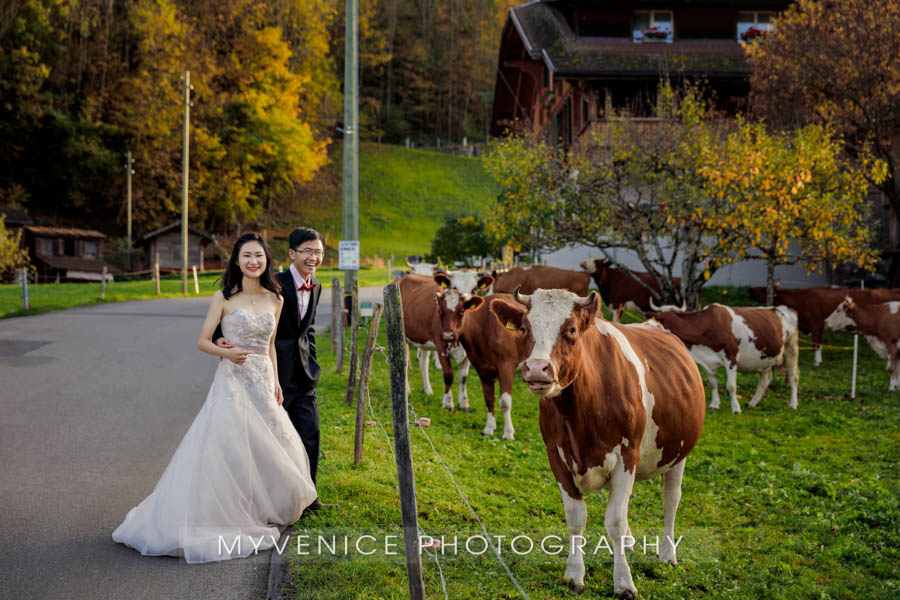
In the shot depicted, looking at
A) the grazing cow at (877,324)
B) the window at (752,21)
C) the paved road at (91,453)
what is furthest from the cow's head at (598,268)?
the window at (752,21)

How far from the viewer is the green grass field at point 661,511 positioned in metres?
5.13

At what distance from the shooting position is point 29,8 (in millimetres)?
42469

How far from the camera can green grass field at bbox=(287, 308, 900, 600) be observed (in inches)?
202

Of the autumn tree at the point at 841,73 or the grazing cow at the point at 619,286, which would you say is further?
the grazing cow at the point at 619,286

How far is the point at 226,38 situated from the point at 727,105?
3458cm

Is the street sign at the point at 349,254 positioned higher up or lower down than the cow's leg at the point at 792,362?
higher up

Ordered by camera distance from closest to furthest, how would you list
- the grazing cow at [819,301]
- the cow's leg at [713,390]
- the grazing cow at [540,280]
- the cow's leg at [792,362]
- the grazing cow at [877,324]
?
the cow's leg at [713,390]
the cow's leg at [792,362]
the grazing cow at [877,324]
the grazing cow at [819,301]
the grazing cow at [540,280]

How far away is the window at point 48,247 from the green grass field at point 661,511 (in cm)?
3340

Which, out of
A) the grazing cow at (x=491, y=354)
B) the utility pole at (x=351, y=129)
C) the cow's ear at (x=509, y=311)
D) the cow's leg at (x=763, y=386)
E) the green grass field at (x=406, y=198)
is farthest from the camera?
the green grass field at (x=406, y=198)

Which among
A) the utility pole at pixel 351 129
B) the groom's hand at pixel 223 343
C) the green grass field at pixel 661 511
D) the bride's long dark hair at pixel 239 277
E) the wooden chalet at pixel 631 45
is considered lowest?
the green grass field at pixel 661 511

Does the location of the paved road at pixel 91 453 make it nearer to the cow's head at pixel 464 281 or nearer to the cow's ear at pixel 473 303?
the cow's ear at pixel 473 303

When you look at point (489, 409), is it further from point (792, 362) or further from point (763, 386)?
point (792, 362)

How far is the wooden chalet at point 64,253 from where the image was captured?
3806 cm

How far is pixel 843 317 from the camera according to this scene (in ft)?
51.9
